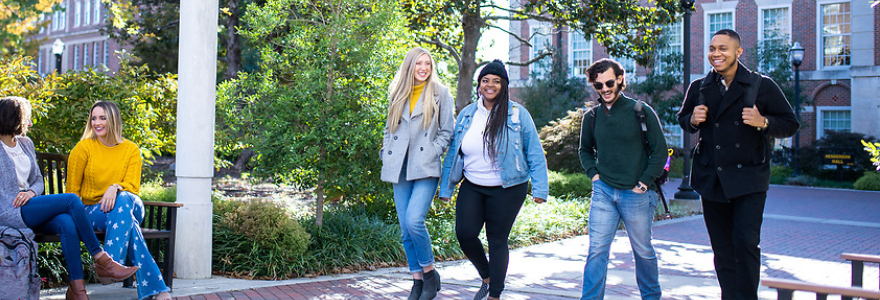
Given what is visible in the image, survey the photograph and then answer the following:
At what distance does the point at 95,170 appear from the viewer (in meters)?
4.84

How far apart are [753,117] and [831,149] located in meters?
22.8

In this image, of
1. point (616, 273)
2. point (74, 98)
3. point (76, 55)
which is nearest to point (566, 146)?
point (616, 273)

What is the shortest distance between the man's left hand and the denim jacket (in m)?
1.34

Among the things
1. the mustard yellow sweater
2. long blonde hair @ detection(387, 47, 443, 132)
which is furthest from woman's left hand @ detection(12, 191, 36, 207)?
long blonde hair @ detection(387, 47, 443, 132)

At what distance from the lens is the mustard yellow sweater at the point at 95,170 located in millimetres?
4836

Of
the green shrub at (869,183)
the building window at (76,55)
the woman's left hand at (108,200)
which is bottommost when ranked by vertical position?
the green shrub at (869,183)

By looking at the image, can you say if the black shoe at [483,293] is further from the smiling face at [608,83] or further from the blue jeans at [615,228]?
the smiling face at [608,83]

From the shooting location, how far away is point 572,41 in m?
31.5

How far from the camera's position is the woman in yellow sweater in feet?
15.1

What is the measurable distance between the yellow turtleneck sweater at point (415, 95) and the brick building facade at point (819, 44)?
2010 centimetres

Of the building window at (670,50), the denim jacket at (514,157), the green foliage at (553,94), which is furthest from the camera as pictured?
the building window at (670,50)

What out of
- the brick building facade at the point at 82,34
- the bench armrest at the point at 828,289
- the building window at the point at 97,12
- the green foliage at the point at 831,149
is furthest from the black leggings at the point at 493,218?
the building window at the point at 97,12

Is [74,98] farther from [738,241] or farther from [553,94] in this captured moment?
[553,94]

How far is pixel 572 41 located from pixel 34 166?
28689mm
